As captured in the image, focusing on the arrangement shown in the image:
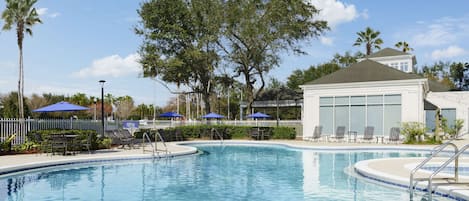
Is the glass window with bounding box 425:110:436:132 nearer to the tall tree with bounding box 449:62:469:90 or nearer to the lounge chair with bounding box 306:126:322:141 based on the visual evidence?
the lounge chair with bounding box 306:126:322:141

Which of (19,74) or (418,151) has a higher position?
(19,74)

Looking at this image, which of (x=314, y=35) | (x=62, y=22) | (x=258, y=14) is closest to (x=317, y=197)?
(x=62, y=22)

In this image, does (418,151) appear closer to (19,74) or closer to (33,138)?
(33,138)

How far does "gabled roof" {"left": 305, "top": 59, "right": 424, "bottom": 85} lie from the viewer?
23.3 m

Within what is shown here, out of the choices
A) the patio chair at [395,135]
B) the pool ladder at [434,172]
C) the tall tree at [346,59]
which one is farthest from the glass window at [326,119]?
the tall tree at [346,59]

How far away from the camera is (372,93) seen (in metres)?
23.6

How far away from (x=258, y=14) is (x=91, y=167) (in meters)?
20.5

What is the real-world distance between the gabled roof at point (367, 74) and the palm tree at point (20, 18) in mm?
18162

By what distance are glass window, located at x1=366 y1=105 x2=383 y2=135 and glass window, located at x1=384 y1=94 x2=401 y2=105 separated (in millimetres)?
453

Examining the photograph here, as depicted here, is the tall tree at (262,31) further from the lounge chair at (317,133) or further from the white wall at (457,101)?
the white wall at (457,101)

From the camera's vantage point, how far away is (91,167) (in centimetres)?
1383

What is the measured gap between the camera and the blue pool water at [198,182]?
9203mm

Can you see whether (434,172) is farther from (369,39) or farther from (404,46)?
(404,46)

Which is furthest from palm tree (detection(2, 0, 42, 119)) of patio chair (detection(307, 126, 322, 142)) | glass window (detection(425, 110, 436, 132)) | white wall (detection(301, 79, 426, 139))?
glass window (detection(425, 110, 436, 132))
